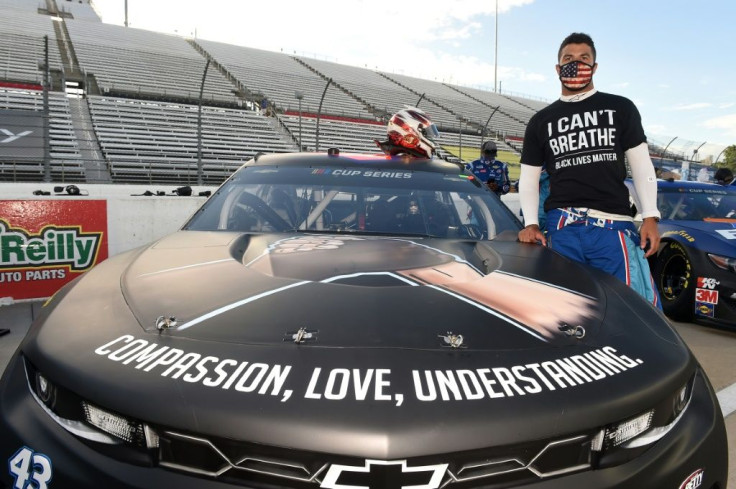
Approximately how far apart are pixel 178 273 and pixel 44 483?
→ 68 centimetres

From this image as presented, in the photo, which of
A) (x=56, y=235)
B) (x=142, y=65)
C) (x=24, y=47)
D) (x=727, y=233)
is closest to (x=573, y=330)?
(x=727, y=233)

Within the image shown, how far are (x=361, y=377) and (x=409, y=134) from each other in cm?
315

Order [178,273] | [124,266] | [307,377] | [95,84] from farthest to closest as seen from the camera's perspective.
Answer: [95,84] → [124,266] → [178,273] → [307,377]

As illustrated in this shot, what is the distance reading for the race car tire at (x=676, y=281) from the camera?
14.0 feet

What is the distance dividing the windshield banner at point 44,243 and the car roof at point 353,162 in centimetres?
287

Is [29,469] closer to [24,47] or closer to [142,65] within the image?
[24,47]

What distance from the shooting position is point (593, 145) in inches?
96.6

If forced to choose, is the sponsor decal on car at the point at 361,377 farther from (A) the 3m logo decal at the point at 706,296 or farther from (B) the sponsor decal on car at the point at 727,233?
(B) the sponsor decal on car at the point at 727,233

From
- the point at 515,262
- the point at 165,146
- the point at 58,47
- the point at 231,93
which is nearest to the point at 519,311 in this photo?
the point at 515,262

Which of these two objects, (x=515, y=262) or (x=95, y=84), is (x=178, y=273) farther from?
(x=95, y=84)

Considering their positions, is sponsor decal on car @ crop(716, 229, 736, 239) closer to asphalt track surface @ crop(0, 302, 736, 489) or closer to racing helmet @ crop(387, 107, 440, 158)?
asphalt track surface @ crop(0, 302, 736, 489)

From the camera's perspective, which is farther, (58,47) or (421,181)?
(58,47)

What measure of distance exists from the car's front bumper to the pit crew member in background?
2.88 metres

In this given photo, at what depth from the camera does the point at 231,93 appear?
2423 centimetres
